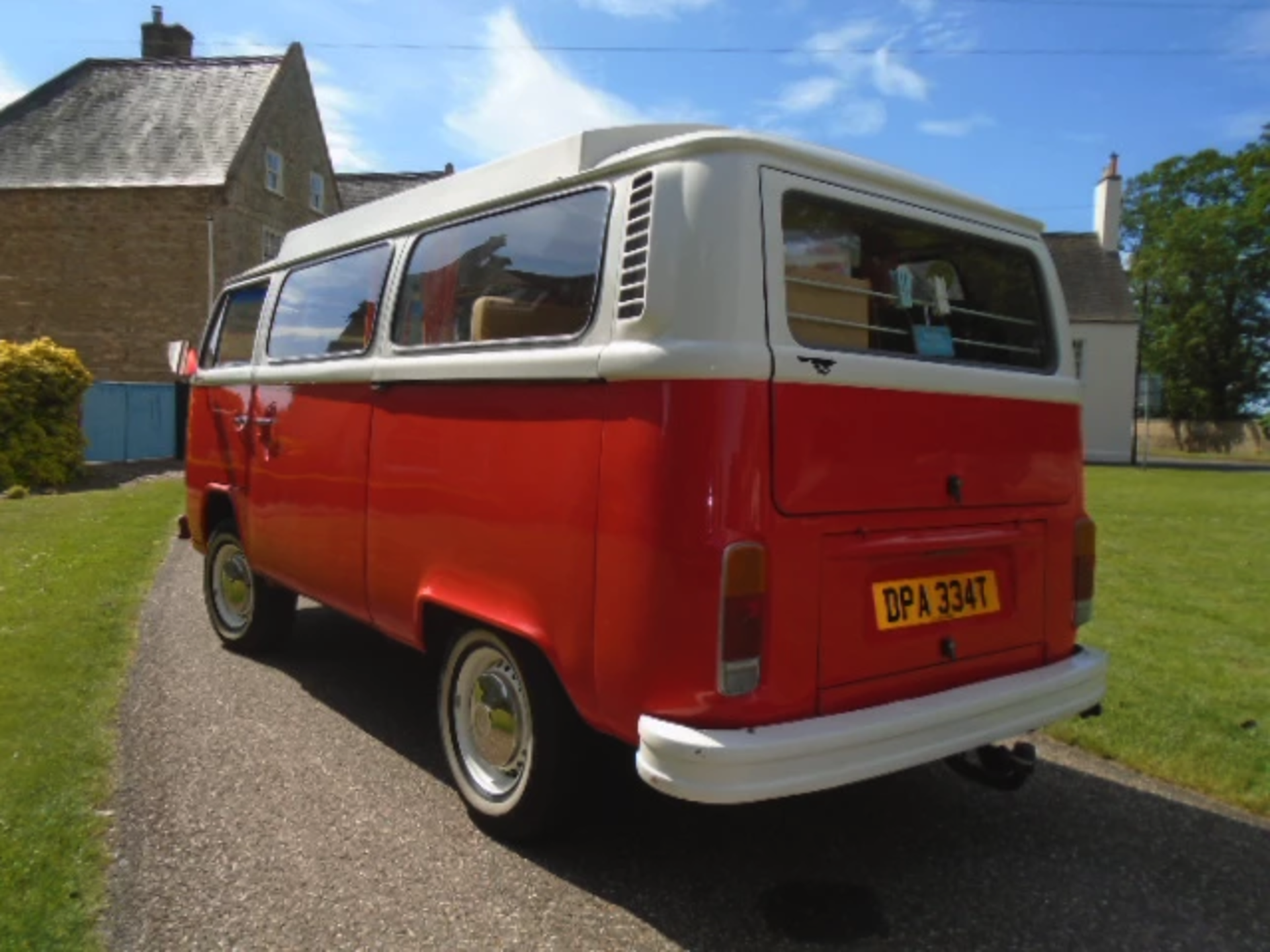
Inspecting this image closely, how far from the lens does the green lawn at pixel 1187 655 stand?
4.23 m

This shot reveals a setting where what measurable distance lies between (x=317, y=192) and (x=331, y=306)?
2979 cm

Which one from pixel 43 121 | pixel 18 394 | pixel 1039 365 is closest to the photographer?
pixel 1039 365

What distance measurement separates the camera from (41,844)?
10.6ft

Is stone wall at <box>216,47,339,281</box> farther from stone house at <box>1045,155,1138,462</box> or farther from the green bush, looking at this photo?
stone house at <box>1045,155,1138,462</box>

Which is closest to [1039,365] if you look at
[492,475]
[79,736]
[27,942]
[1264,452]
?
[492,475]

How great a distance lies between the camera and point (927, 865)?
3.26 m

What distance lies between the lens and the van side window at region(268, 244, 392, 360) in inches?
163

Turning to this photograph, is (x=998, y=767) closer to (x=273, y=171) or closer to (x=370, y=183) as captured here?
(x=273, y=171)

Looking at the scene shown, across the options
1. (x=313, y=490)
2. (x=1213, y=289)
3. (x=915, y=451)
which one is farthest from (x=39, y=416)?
(x=1213, y=289)

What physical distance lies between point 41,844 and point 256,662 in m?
2.35

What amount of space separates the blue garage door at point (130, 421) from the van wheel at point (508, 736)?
58.4ft

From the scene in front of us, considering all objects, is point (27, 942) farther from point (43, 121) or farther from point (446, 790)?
point (43, 121)

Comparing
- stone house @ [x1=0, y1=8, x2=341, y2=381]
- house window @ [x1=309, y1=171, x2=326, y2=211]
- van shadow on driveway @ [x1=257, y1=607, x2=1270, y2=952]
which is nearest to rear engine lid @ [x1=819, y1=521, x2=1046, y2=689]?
van shadow on driveway @ [x1=257, y1=607, x2=1270, y2=952]

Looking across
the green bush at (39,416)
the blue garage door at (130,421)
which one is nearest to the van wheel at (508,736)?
the green bush at (39,416)
